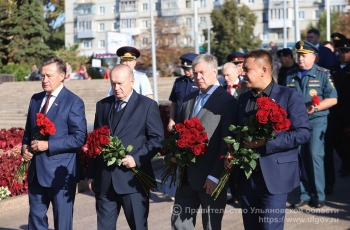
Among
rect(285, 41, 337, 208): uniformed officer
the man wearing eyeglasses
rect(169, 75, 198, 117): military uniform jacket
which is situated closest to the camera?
rect(285, 41, 337, 208): uniformed officer

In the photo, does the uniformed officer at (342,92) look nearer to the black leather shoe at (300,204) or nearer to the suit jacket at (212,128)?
the black leather shoe at (300,204)

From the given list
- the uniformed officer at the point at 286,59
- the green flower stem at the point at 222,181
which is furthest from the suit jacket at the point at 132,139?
the uniformed officer at the point at 286,59

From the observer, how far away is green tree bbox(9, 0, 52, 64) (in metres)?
48.9

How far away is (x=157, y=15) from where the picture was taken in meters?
79.2

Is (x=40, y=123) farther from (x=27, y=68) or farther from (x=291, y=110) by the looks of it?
(x=27, y=68)

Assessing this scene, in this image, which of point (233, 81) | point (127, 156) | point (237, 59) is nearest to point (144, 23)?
point (237, 59)

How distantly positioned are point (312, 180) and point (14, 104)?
73.8 feet

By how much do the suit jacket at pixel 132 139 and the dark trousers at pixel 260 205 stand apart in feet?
2.99

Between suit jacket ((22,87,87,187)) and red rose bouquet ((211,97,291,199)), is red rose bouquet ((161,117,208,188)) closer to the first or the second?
red rose bouquet ((211,97,291,199))

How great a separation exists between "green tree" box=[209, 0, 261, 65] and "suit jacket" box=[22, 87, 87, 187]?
5398cm

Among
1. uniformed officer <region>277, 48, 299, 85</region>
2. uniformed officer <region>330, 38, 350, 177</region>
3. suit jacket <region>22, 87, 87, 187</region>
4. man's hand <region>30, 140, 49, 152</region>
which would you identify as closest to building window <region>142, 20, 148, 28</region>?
uniformed officer <region>277, 48, 299, 85</region>

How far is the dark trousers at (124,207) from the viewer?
17.6ft

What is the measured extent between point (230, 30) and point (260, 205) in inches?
2183

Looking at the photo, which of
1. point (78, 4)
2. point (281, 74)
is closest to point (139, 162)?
point (281, 74)
